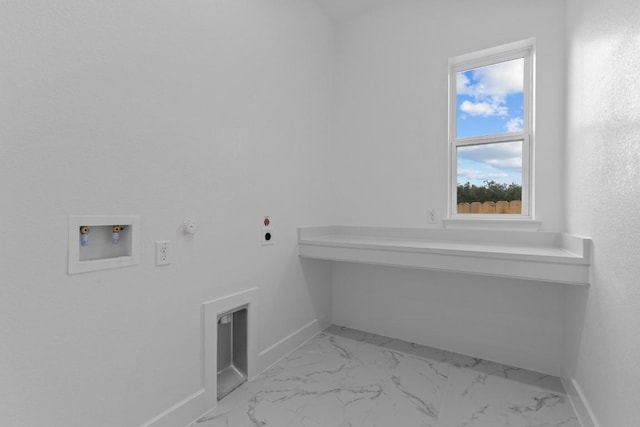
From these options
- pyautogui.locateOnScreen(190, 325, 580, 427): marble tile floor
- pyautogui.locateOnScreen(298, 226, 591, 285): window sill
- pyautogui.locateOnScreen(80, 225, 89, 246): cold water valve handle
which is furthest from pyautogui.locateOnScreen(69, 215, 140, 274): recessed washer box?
pyautogui.locateOnScreen(298, 226, 591, 285): window sill

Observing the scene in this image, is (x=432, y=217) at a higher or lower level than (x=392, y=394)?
higher

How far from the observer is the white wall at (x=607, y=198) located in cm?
107

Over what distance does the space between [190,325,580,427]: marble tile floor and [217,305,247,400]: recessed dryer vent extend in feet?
0.25

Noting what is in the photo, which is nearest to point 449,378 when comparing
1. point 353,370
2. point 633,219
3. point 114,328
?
point 353,370

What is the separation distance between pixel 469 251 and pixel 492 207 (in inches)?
29.3

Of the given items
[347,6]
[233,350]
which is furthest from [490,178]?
[233,350]

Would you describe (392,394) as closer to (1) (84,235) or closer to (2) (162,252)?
(2) (162,252)

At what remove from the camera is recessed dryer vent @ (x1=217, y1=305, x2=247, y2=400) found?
1.85m

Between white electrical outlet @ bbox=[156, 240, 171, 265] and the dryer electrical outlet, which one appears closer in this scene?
white electrical outlet @ bbox=[156, 240, 171, 265]

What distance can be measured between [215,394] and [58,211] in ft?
3.99

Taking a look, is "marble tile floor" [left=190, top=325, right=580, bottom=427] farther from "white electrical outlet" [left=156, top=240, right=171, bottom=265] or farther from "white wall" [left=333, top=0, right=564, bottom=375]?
"white electrical outlet" [left=156, top=240, right=171, bottom=265]

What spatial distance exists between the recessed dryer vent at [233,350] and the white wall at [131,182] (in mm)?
137

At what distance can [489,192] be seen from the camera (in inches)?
92.1

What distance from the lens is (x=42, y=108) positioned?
106 centimetres
